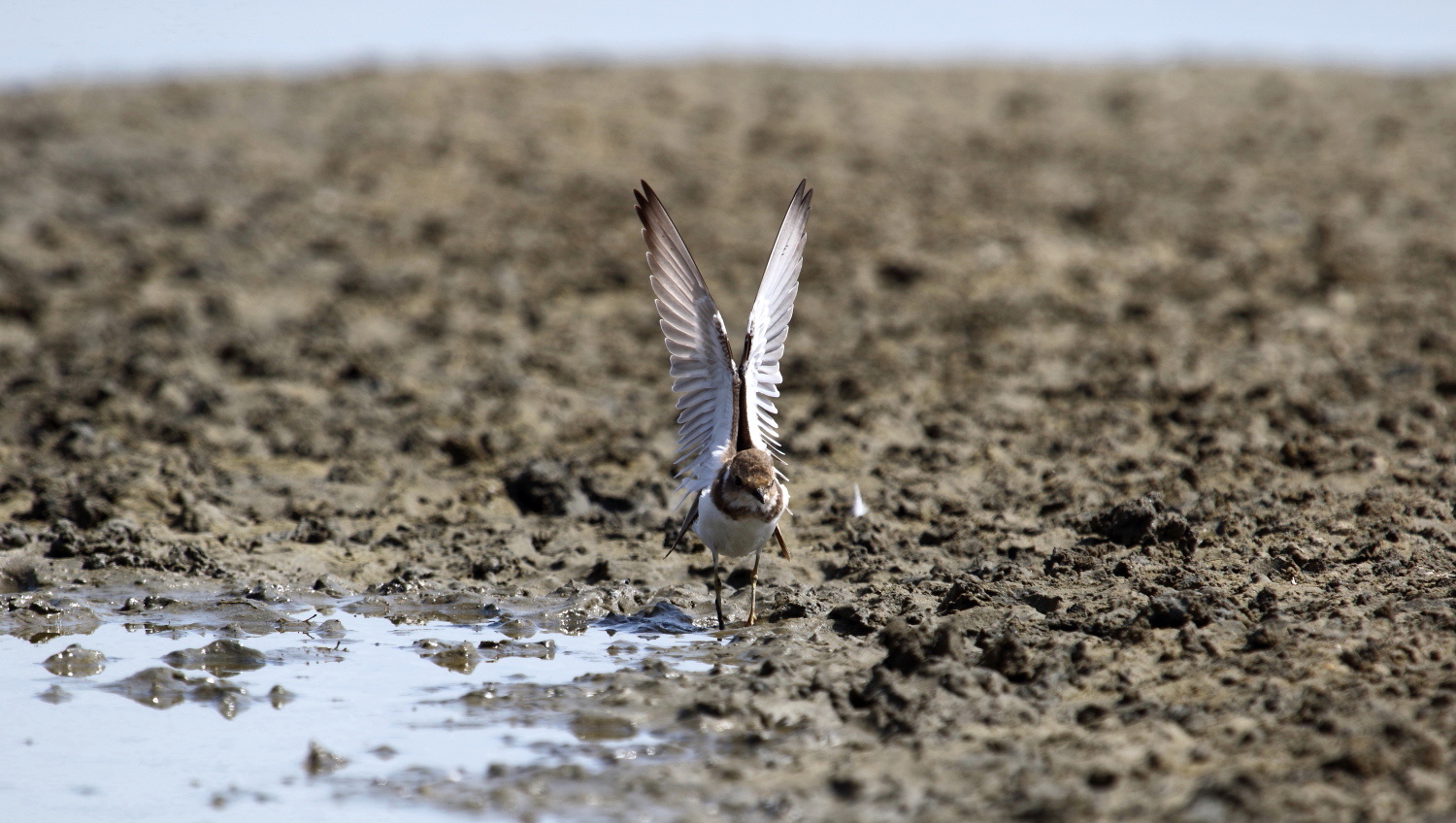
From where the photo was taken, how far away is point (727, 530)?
21.3ft

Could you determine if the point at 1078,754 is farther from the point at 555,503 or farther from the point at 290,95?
the point at 290,95

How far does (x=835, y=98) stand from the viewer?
17547mm

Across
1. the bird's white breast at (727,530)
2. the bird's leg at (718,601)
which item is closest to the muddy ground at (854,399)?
the bird's leg at (718,601)

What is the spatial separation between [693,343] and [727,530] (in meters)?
1.09

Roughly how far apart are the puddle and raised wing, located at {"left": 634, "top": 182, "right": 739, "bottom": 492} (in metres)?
0.94

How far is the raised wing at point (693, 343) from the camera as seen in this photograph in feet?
22.8

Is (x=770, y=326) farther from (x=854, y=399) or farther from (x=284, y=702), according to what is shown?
(x=284, y=702)

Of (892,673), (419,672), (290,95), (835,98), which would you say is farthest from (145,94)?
(892,673)

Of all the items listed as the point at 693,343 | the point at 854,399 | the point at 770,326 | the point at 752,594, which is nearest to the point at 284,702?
the point at 752,594

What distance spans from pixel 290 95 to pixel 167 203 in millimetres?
3871

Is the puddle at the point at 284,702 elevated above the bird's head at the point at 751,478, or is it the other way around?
the bird's head at the point at 751,478

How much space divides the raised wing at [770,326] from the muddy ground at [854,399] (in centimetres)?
82

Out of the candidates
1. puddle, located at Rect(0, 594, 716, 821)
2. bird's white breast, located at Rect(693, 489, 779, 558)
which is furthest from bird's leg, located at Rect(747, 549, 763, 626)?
puddle, located at Rect(0, 594, 716, 821)

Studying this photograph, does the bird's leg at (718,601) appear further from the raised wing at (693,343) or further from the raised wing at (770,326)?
the raised wing at (770,326)
